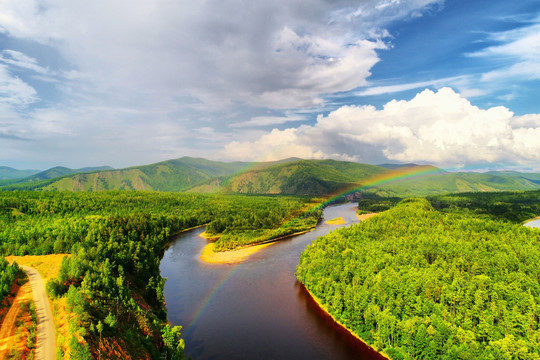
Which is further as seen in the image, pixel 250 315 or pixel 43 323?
pixel 250 315

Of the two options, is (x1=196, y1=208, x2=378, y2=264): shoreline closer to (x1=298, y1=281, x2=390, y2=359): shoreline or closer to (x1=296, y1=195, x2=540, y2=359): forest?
(x1=296, y1=195, x2=540, y2=359): forest

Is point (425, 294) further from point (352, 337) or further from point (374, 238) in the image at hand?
point (374, 238)

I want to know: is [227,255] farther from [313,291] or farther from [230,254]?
[313,291]

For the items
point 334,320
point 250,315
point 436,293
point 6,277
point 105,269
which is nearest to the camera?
point 6,277

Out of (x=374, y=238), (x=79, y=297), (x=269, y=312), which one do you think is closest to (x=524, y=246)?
(x=374, y=238)

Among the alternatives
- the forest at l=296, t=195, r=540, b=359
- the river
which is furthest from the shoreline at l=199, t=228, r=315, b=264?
the forest at l=296, t=195, r=540, b=359

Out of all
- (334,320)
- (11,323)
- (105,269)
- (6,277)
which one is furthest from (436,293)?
(6,277)
